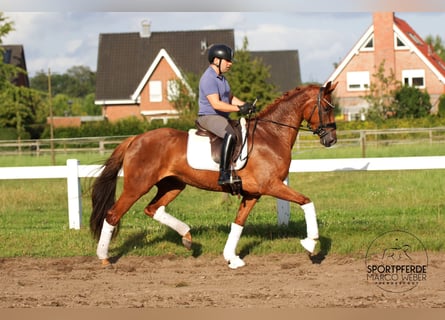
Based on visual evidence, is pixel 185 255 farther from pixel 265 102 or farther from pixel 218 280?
pixel 265 102

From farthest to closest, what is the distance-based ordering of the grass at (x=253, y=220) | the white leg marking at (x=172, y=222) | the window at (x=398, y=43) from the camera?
1. the window at (x=398, y=43)
2. the grass at (x=253, y=220)
3. the white leg marking at (x=172, y=222)

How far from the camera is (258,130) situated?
30.4 feet

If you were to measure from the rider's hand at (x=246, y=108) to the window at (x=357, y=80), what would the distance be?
49740 millimetres

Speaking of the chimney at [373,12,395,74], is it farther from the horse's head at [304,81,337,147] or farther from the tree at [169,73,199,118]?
the horse's head at [304,81,337,147]

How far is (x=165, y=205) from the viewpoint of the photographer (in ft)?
32.4

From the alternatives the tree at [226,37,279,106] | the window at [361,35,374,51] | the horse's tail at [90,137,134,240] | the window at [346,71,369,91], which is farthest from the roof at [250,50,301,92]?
the horse's tail at [90,137,134,240]

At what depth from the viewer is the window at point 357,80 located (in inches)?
2261

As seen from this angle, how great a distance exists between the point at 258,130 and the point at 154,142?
1.42m

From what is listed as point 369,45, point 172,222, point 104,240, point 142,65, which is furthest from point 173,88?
point 104,240

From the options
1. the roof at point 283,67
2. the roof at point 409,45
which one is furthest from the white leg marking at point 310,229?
the roof at point 283,67

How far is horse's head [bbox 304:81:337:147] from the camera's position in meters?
9.22

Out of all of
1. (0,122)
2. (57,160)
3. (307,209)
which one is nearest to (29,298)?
(307,209)

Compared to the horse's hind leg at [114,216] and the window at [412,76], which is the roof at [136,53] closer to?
the window at [412,76]

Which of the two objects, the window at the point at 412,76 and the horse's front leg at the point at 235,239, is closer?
the horse's front leg at the point at 235,239
